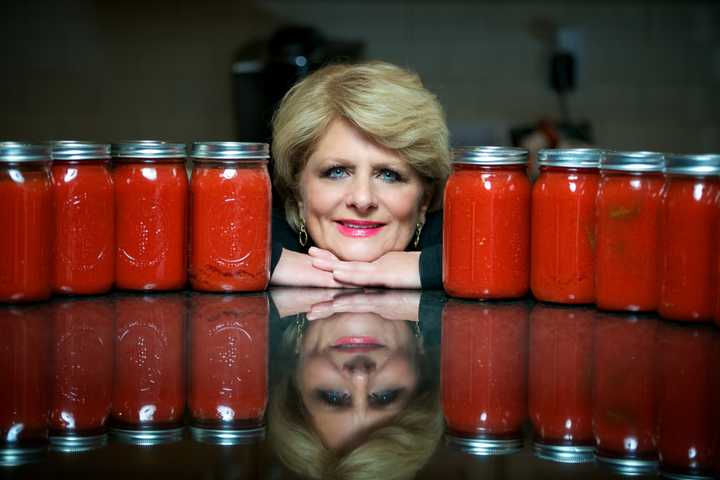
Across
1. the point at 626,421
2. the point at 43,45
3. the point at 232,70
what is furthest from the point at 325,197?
the point at 43,45

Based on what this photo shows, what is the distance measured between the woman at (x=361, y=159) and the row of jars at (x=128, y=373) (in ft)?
1.18

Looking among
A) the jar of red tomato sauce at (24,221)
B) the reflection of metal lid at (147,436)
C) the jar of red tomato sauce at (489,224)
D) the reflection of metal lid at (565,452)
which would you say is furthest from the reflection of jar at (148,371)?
the jar of red tomato sauce at (489,224)

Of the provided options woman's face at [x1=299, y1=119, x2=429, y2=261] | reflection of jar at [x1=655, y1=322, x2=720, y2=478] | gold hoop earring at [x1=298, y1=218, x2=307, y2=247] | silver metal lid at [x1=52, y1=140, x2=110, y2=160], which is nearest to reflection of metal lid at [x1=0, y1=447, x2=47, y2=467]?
reflection of jar at [x1=655, y1=322, x2=720, y2=478]

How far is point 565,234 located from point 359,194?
0.39 m

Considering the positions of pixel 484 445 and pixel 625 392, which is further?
pixel 625 392

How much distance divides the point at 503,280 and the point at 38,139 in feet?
7.00

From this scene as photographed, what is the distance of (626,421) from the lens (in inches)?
27.9

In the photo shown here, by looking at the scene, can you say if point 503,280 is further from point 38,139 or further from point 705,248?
point 38,139

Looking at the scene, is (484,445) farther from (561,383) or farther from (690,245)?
(690,245)

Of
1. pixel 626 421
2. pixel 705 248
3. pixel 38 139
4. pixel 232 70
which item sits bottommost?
pixel 626 421

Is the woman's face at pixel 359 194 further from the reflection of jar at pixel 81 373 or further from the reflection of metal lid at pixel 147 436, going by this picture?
the reflection of metal lid at pixel 147 436

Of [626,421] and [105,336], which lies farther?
[105,336]

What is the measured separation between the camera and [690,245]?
3.56 feet

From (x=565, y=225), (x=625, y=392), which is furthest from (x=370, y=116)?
(x=625, y=392)
